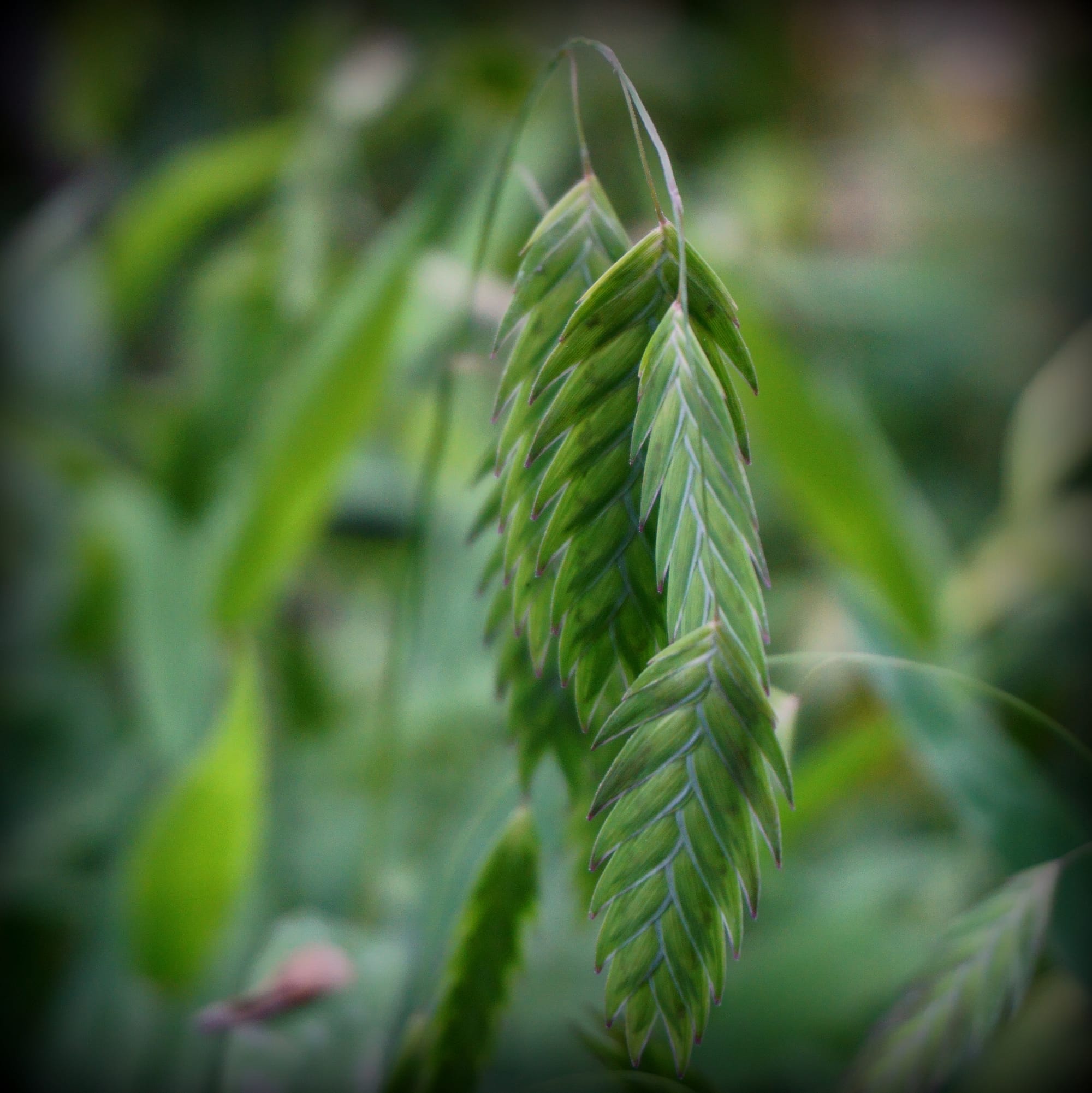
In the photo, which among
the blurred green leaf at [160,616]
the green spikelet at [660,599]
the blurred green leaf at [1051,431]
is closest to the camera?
the green spikelet at [660,599]

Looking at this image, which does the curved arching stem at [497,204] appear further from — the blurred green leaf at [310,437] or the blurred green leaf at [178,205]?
the blurred green leaf at [178,205]

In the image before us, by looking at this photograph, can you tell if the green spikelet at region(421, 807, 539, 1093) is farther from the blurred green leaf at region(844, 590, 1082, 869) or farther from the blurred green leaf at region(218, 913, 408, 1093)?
the blurred green leaf at region(844, 590, 1082, 869)

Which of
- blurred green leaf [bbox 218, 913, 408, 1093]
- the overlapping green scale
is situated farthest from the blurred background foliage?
the overlapping green scale

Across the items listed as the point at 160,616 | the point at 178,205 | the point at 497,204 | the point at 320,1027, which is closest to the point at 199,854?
the point at 320,1027

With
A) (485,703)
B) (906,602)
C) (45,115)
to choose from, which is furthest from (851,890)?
(45,115)

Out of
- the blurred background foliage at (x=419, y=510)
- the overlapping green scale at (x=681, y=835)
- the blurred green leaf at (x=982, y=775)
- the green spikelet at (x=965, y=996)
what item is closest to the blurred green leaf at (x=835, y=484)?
the blurred background foliage at (x=419, y=510)
